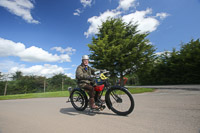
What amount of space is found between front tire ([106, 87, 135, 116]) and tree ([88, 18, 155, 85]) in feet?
26.7

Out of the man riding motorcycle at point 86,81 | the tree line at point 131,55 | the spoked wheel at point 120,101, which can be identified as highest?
the tree line at point 131,55

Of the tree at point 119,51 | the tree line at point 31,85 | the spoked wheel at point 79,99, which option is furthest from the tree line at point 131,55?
the tree line at point 31,85

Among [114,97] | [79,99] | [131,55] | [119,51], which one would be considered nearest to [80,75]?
[79,99]

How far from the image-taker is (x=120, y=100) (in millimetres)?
2924

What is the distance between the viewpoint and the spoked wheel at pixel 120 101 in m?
2.71

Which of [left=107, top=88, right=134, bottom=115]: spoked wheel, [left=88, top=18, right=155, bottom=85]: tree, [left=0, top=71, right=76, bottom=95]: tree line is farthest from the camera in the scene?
[left=0, top=71, right=76, bottom=95]: tree line

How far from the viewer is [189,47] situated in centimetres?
1777

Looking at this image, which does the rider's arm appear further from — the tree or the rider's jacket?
the tree

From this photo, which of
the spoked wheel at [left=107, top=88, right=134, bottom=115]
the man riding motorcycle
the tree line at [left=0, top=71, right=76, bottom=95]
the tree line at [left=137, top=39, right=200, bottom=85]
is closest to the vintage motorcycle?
the spoked wheel at [left=107, top=88, right=134, bottom=115]

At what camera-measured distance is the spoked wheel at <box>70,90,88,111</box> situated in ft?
11.1

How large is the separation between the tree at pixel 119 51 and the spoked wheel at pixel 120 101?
8.13 meters

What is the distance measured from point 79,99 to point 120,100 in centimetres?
150

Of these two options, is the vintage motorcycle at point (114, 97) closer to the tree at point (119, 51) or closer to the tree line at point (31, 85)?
the tree at point (119, 51)

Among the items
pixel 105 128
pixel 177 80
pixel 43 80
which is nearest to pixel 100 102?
pixel 105 128
